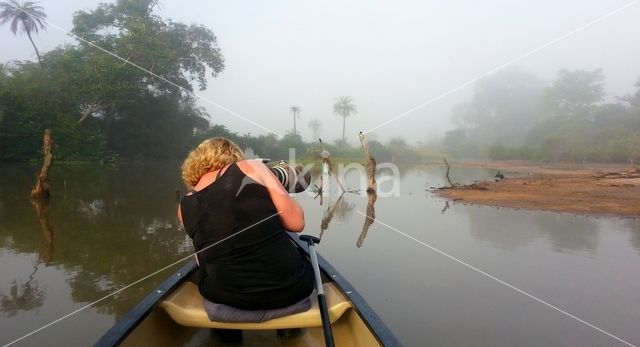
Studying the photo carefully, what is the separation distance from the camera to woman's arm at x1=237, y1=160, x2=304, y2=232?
207 cm

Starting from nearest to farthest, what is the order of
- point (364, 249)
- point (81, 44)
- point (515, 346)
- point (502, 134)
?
point (515, 346), point (364, 249), point (81, 44), point (502, 134)

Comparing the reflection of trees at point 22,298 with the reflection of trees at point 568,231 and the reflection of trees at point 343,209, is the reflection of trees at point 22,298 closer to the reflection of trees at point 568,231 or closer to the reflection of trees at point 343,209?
the reflection of trees at point 343,209

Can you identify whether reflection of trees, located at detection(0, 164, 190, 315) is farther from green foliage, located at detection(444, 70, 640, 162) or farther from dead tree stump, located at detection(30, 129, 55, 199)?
green foliage, located at detection(444, 70, 640, 162)

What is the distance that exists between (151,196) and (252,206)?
10865mm

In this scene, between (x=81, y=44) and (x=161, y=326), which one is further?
(x=81, y=44)

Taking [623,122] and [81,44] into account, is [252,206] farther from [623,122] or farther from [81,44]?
[623,122]

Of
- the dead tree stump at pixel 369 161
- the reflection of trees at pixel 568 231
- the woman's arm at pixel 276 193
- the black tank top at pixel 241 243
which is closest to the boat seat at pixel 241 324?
A: the black tank top at pixel 241 243

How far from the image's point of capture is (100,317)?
10.7ft

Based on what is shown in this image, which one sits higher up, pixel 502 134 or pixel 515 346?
pixel 502 134

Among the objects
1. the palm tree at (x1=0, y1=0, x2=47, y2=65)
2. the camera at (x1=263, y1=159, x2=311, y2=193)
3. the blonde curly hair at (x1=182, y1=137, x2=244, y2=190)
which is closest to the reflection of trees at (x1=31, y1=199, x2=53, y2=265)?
the blonde curly hair at (x1=182, y1=137, x2=244, y2=190)

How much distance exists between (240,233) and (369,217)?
7.09 m

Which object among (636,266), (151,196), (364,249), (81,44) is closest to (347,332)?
(364,249)

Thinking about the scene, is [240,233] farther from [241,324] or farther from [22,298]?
[22,298]

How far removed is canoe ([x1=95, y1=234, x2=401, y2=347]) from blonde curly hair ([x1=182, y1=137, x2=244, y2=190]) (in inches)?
32.5
